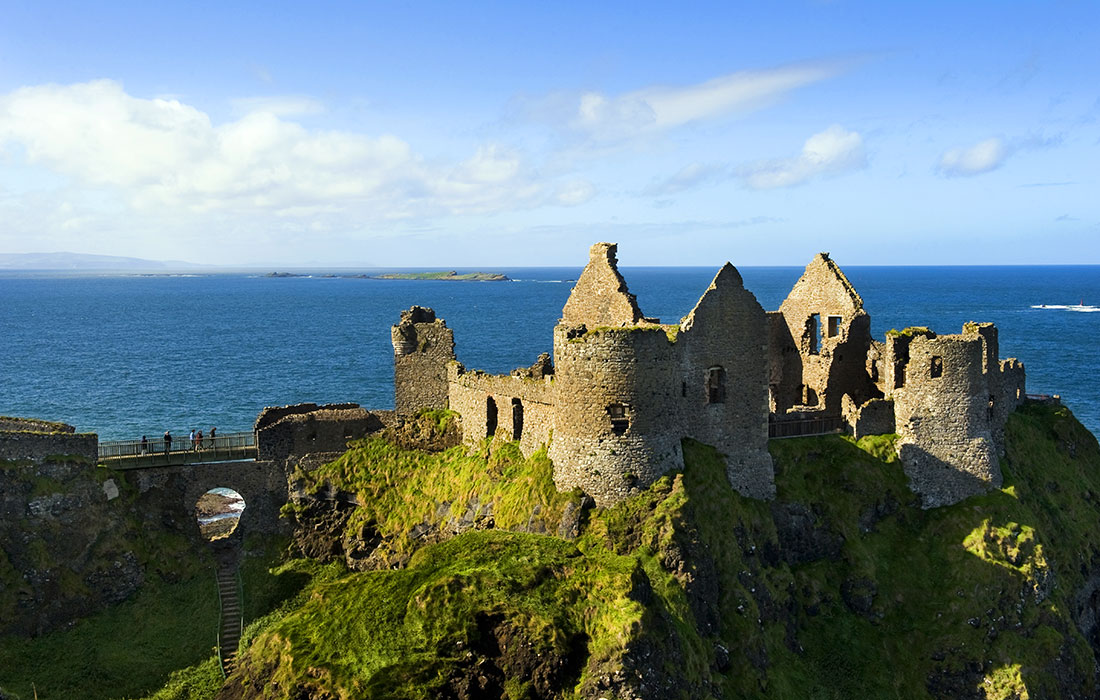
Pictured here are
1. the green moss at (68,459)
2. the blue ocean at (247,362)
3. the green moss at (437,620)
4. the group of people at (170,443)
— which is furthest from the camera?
the blue ocean at (247,362)

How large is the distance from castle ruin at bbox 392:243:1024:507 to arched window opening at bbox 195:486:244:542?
1266 cm

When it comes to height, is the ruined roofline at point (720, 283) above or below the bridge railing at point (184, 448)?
above

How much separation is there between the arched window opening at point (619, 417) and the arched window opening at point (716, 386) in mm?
4682

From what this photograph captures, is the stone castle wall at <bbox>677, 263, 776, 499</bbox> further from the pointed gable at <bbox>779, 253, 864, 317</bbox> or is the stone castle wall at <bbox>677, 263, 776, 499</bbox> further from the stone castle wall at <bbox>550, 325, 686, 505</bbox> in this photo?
the pointed gable at <bbox>779, 253, 864, 317</bbox>

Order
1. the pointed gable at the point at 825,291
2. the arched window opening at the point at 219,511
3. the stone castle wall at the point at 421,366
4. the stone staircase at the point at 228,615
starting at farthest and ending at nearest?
the arched window opening at the point at 219,511, the stone castle wall at the point at 421,366, the pointed gable at the point at 825,291, the stone staircase at the point at 228,615

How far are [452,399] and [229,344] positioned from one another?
11615 centimetres

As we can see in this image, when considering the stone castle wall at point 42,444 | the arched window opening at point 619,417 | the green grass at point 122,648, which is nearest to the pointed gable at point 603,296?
the arched window opening at point 619,417

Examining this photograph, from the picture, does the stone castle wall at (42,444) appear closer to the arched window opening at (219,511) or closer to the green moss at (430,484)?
the green moss at (430,484)

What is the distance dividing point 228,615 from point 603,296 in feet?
70.4

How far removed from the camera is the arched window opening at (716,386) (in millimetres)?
37875

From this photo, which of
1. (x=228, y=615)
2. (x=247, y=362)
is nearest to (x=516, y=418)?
(x=228, y=615)

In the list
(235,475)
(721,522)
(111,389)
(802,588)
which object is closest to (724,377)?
(721,522)

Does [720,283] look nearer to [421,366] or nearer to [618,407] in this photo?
[618,407]

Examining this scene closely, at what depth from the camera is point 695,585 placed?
33.0 meters
